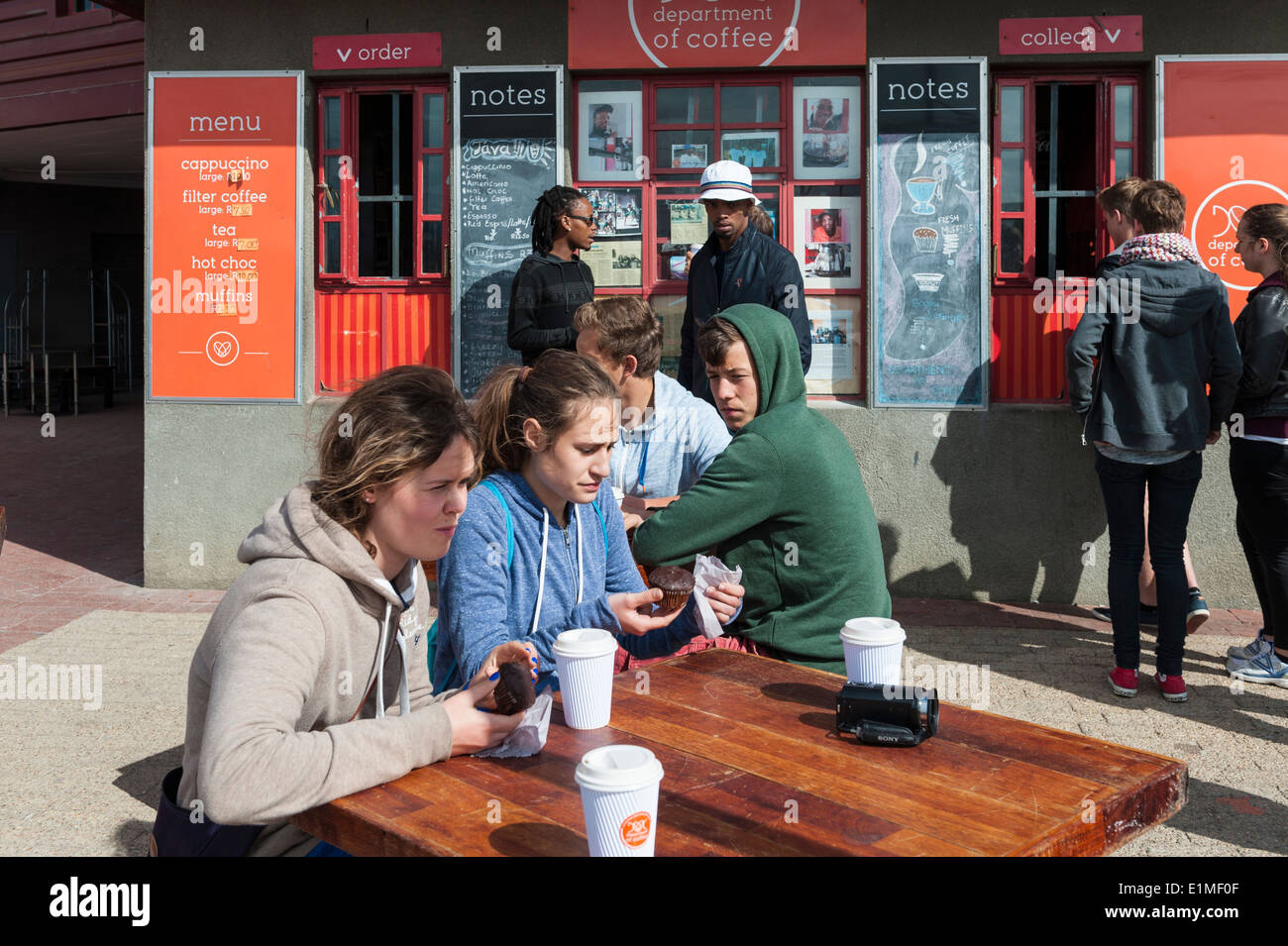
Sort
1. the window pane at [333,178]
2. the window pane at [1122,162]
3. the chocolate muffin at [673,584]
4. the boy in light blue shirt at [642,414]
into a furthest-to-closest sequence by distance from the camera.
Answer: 1. the window pane at [333,178]
2. the window pane at [1122,162]
3. the boy in light blue shirt at [642,414]
4. the chocolate muffin at [673,584]

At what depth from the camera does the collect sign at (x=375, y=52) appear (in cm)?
781

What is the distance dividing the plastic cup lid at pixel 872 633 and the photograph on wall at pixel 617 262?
5322 mm

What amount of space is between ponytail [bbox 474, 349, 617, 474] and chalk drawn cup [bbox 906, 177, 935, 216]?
4614mm

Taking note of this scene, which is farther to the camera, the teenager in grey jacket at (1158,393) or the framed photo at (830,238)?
the framed photo at (830,238)

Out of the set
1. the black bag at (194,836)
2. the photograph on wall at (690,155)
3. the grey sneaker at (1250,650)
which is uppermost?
the photograph on wall at (690,155)

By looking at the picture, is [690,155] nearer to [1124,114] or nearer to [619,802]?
[1124,114]

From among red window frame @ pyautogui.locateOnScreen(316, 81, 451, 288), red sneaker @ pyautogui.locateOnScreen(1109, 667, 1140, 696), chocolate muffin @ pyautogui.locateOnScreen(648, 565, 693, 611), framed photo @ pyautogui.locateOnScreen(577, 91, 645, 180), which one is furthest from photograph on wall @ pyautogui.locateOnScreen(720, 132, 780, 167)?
chocolate muffin @ pyautogui.locateOnScreen(648, 565, 693, 611)

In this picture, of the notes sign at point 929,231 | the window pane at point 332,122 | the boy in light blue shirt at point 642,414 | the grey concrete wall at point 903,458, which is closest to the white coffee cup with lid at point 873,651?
the boy in light blue shirt at point 642,414

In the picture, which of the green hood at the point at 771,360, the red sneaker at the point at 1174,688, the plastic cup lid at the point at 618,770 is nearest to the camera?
the plastic cup lid at the point at 618,770

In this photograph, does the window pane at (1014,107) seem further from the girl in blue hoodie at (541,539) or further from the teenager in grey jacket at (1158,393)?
the girl in blue hoodie at (541,539)

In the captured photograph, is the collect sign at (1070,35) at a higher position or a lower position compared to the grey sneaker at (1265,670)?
higher

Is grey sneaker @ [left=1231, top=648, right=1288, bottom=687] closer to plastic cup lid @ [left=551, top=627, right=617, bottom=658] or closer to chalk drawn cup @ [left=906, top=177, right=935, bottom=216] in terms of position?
chalk drawn cup @ [left=906, top=177, right=935, bottom=216]

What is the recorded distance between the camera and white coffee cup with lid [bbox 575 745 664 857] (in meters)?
1.92
